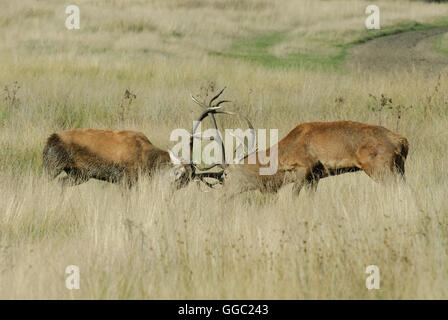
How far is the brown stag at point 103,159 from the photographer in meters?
8.33

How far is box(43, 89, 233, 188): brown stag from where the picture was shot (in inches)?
328

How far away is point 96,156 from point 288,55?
15.2 m

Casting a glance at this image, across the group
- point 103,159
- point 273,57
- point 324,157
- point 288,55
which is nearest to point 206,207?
point 324,157

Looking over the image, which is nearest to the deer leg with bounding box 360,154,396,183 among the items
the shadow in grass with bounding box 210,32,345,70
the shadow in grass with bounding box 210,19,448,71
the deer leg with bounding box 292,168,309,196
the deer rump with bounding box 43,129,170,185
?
the deer leg with bounding box 292,168,309,196

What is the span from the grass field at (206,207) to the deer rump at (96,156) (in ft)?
0.69

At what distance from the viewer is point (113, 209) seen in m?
6.69

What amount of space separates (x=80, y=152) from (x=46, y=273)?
11.4 ft

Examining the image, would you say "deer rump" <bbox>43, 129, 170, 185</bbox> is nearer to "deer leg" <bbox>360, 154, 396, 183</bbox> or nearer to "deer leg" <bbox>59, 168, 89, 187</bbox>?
"deer leg" <bbox>59, 168, 89, 187</bbox>

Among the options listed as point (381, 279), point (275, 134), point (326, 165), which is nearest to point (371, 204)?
point (326, 165)

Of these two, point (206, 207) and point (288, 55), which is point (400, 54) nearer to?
point (288, 55)

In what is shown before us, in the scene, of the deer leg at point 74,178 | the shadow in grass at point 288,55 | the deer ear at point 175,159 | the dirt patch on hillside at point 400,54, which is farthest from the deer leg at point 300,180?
the dirt patch on hillside at point 400,54

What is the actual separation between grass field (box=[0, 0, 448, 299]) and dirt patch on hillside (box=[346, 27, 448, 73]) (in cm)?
169

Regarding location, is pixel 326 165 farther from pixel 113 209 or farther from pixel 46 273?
pixel 46 273

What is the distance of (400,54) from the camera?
23.1 metres
